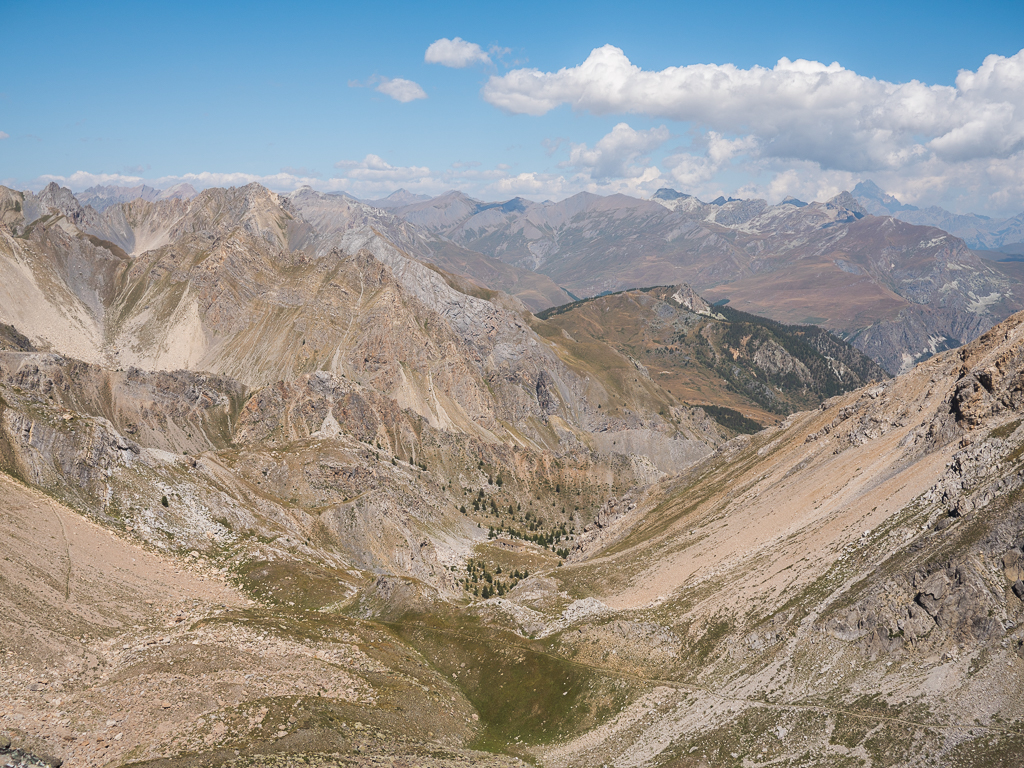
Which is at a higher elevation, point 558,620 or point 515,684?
point 558,620

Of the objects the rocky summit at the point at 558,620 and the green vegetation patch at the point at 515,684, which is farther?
the green vegetation patch at the point at 515,684

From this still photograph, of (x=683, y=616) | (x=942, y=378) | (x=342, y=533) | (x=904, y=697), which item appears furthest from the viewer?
(x=342, y=533)

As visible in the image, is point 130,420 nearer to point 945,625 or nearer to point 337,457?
point 337,457

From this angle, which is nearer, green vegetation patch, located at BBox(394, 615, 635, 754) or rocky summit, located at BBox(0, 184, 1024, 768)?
rocky summit, located at BBox(0, 184, 1024, 768)

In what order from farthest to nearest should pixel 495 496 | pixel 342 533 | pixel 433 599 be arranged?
1. pixel 495 496
2. pixel 342 533
3. pixel 433 599

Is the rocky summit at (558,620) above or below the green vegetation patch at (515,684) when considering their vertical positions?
above

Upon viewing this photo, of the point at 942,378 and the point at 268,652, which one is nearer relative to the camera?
the point at 268,652

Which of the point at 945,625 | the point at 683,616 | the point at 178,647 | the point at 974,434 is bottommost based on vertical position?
the point at 683,616

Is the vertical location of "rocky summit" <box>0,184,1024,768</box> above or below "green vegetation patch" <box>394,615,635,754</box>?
above

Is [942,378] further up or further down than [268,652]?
further up

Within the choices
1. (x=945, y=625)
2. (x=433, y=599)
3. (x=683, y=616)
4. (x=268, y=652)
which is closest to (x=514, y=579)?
(x=433, y=599)

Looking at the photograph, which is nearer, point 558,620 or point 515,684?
point 515,684
